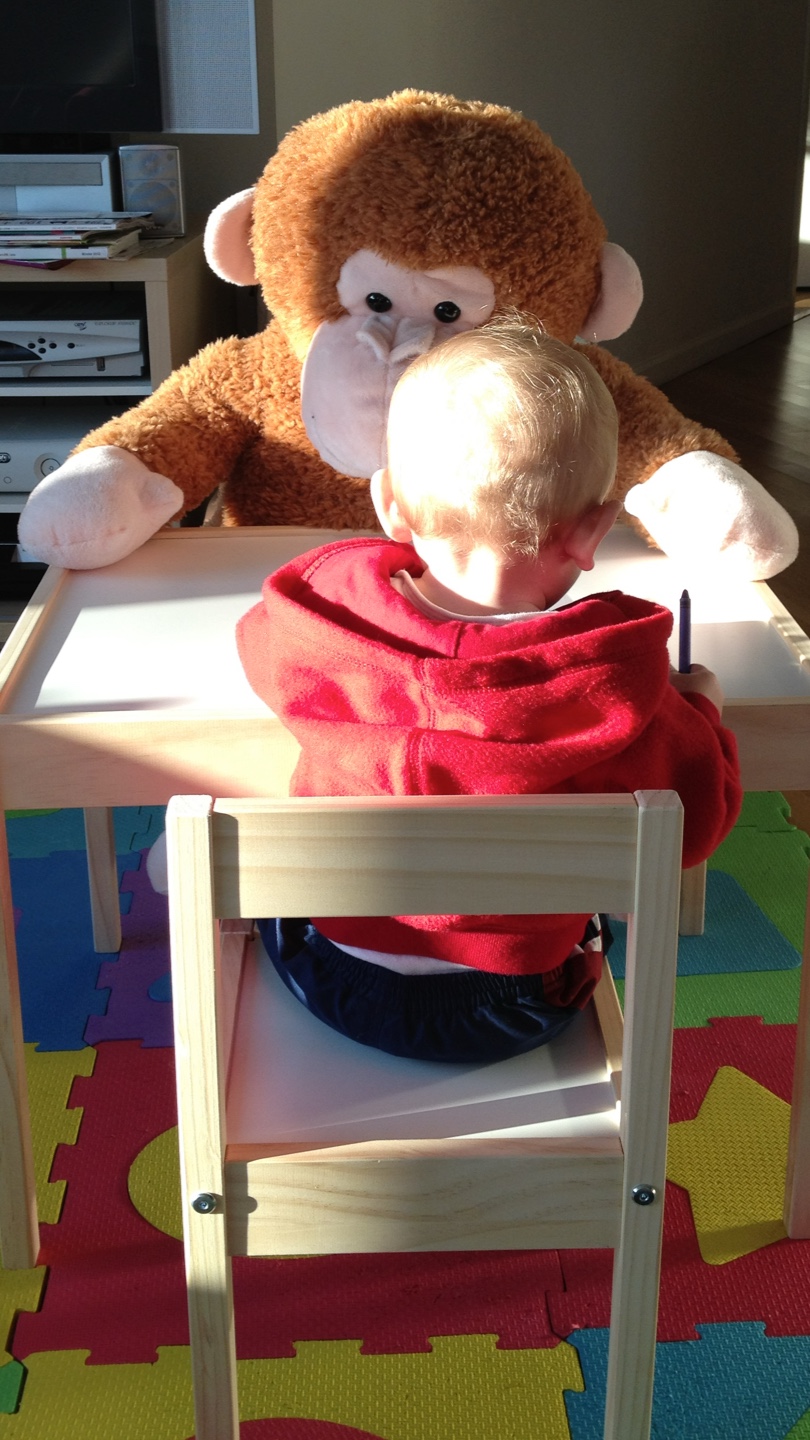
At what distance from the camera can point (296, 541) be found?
4.16ft

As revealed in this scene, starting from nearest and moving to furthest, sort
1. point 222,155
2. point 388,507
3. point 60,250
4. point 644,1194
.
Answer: point 644,1194
point 388,507
point 60,250
point 222,155

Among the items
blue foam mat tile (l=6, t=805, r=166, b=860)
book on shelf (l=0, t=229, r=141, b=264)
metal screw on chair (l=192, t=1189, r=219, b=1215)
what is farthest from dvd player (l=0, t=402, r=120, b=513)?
metal screw on chair (l=192, t=1189, r=219, b=1215)

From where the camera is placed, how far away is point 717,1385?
38.5 inches

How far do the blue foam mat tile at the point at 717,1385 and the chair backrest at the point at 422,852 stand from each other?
0.48 m

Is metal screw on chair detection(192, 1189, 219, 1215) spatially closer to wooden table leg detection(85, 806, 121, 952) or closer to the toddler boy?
the toddler boy

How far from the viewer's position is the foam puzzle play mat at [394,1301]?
955 mm

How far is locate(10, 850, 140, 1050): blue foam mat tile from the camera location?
1.37m

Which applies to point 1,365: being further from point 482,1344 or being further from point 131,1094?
point 482,1344

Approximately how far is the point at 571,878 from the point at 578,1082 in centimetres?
22

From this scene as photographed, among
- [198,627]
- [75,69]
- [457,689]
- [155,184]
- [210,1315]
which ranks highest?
[75,69]

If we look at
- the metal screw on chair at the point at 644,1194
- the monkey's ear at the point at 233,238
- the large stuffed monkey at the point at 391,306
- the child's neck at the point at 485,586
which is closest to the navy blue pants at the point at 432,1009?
the metal screw on chair at the point at 644,1194

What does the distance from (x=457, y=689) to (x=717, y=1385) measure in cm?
58

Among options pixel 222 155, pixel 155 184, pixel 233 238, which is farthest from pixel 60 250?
pixel 233 238

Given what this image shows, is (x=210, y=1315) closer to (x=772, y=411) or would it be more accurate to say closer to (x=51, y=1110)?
(x=51, y=1110)
